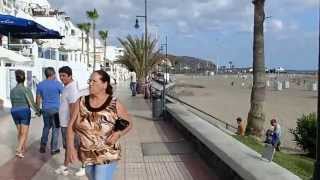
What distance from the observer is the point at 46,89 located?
33.9 feet

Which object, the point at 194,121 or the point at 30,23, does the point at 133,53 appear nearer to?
the point at 30,23

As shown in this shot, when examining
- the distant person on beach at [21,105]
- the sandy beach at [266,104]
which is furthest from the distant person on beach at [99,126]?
the sandy beach at [266,104]

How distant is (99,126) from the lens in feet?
16.7

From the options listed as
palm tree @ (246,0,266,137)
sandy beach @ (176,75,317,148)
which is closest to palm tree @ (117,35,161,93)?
sandy beach @ (176,75,317,148)

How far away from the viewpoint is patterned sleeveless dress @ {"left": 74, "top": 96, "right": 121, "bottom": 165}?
201 inches

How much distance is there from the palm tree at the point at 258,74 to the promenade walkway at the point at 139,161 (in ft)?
6.55

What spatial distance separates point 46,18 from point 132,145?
60.9m

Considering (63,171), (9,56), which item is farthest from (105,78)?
(9,56)

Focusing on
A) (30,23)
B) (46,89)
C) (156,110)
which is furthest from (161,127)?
(30,23)

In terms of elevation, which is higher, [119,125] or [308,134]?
[119,125]

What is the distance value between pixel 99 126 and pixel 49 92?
544 centimetres

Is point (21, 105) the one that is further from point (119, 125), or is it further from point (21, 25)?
point (21, 25)

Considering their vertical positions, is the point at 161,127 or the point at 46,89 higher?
the point at 46,89

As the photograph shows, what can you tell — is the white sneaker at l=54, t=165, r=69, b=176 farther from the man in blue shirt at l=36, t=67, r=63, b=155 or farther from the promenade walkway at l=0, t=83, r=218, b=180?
the man in blue shirt at l=36, t=67, r=63, b=155
